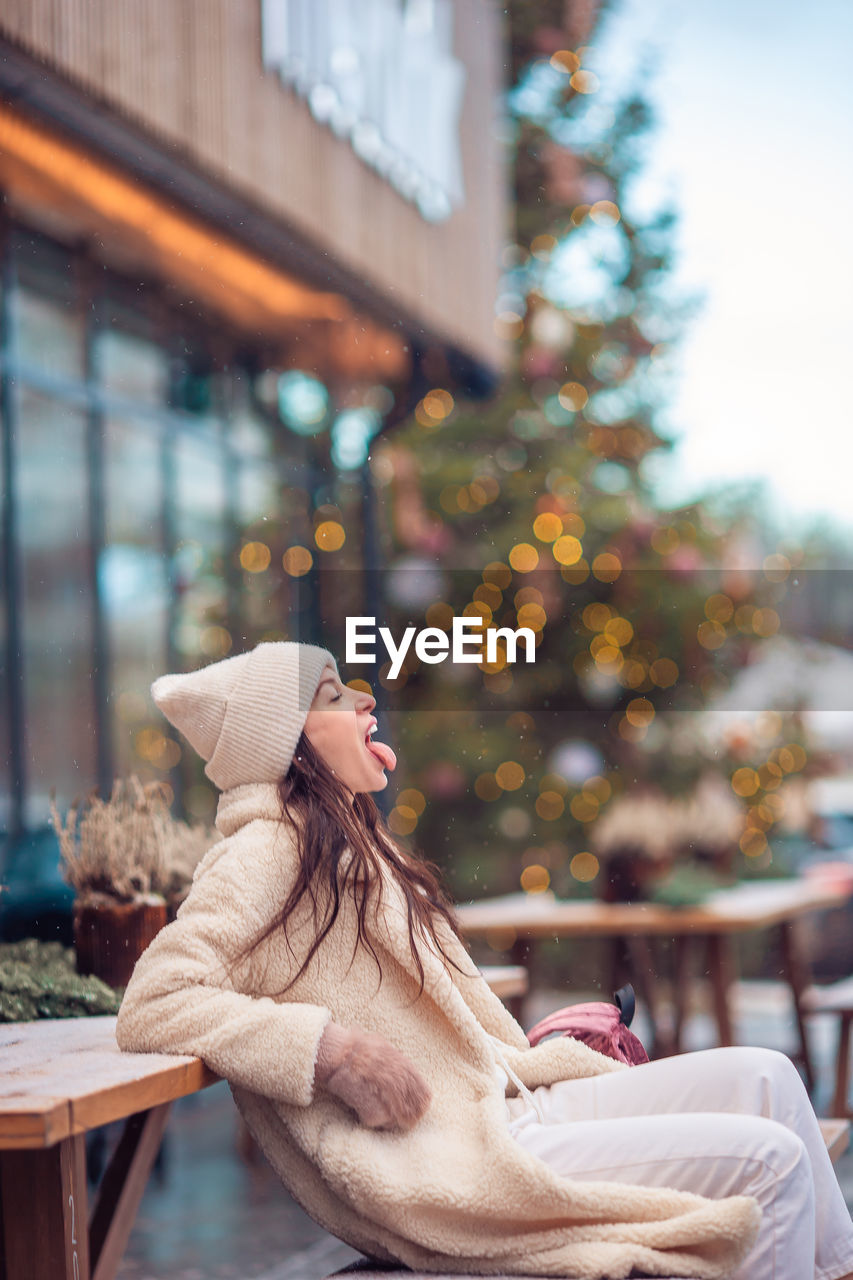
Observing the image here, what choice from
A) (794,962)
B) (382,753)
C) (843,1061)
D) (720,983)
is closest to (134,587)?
(382,753)

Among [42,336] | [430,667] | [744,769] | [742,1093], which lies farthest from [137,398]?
[744,769]

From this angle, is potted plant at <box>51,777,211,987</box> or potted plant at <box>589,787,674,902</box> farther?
potted plant at <box>589,787,674,902</box>

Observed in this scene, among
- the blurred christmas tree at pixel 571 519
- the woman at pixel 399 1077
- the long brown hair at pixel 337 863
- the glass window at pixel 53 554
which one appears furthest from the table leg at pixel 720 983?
the long brown hair at pixel 337 863

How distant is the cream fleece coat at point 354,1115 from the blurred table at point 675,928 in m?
1.67

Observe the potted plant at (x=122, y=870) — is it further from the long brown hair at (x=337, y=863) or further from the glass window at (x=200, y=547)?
the long brown hair at (x=337, y=863)

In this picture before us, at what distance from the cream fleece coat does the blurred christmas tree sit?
355 cm

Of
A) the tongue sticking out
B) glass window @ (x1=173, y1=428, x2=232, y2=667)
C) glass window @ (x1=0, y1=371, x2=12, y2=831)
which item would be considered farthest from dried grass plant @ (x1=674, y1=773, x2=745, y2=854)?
the tongue sticking out

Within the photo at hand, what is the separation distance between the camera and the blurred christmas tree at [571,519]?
6254mm

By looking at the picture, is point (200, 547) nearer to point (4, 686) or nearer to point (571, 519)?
point (4, 686)

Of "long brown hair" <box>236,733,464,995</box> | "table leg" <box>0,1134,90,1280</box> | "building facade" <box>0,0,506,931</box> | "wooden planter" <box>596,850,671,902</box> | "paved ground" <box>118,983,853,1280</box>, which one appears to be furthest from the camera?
"wooden planter" <box>596,850,671,902</box>

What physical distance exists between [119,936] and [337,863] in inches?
25.8

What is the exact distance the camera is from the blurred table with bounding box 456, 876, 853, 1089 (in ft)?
12.9

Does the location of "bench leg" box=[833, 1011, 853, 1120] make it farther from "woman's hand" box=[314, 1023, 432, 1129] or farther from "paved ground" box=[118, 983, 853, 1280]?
"woman's hand" box=[314, 1023, 432, 1129]

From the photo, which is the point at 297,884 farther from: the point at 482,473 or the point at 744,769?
the point at 744,769
